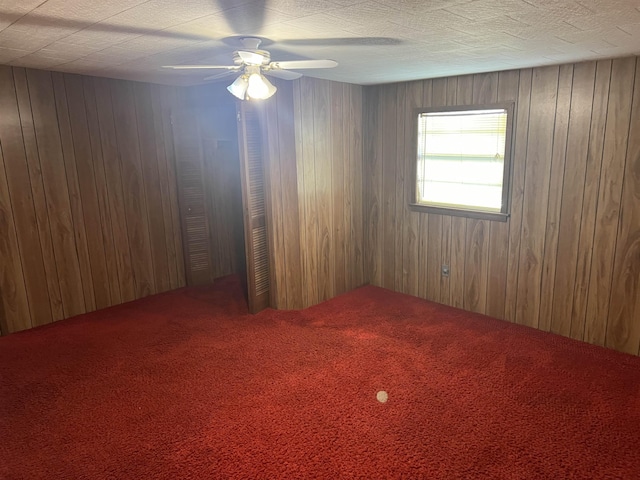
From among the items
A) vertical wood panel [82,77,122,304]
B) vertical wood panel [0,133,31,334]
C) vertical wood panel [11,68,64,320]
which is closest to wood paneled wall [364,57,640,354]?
vertical wood panel [82,77,122,304]

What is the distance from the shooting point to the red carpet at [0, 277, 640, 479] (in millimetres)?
2242

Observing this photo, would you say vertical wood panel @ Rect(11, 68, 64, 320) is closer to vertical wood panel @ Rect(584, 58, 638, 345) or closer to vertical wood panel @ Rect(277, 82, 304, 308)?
vertical wood panel @ Rect(277, 82, 304, 308)

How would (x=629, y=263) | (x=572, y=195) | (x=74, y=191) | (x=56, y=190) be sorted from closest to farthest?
(x=629, y=263)
(x=572, y=195)
(x=56, y=190)
(x=74, y=191)

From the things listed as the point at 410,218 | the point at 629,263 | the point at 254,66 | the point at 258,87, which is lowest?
the point at 629,263

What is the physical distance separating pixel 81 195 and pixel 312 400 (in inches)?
111

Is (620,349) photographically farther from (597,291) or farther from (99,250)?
(99,250)

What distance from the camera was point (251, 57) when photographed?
2.43m

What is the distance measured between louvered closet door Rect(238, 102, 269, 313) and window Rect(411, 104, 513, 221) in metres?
1.52

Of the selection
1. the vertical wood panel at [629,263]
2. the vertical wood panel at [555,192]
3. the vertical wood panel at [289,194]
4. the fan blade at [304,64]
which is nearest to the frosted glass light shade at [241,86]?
the fan blade at [304,64]

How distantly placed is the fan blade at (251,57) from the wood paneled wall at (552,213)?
2.10 meters

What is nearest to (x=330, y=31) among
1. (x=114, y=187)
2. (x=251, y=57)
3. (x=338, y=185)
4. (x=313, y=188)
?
(x=251, y=57)

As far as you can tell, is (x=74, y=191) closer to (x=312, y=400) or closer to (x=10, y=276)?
(x=10, y=276)

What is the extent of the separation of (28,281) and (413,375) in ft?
10.7

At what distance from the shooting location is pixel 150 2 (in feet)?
5.76
